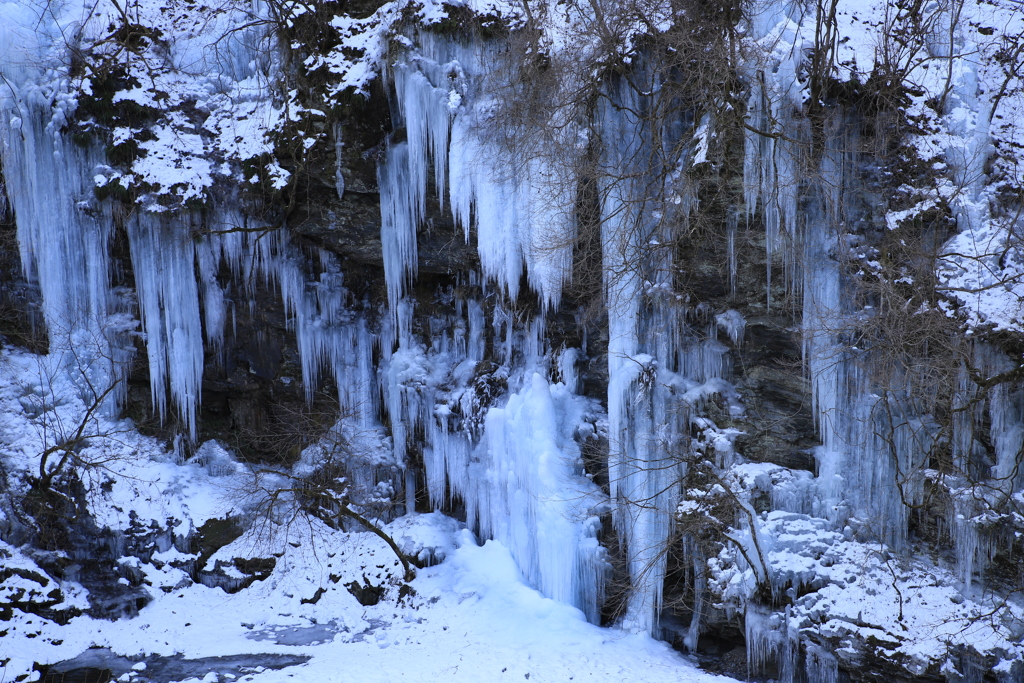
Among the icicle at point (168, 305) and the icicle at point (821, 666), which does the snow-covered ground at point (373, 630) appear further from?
the icicle at point (168, 305)

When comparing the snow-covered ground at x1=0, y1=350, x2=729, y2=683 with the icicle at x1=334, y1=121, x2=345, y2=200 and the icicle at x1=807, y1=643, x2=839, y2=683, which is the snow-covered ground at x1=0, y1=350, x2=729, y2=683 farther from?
the icicle at x1=334, y1=121, x2=345, y2=200

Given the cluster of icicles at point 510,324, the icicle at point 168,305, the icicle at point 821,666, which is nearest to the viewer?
the icicle at point 821,666

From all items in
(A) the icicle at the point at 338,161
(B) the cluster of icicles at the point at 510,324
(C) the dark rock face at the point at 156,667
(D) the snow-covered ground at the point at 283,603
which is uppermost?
(A) the icicle at the point at 338,161

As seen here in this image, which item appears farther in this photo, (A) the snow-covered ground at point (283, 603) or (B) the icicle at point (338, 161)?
(B) the icicle at point (338, 161)

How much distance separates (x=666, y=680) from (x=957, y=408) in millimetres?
3972

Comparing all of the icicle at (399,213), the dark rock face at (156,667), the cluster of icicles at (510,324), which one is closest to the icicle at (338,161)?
the cluster of icicles at (510,324)

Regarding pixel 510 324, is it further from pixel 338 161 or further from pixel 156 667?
pixel 156 667

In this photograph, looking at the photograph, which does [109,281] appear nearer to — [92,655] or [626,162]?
[92,655]

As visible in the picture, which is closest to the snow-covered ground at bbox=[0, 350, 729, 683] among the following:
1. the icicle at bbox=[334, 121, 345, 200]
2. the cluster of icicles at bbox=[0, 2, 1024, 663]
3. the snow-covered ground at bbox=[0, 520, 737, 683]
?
the snow-covered ground at bbox=[0, 520, 737, 683]

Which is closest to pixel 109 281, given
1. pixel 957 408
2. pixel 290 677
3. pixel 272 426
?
pixel 272 426

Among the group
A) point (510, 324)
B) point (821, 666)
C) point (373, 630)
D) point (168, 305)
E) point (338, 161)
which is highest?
point (338, 161)

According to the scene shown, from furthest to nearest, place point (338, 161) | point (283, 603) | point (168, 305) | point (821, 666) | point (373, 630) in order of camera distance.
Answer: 1. point (168, 305)
2. point (338, 161)
3. point (283, 603)
4. point (373, 630)
5. point (821, 666)

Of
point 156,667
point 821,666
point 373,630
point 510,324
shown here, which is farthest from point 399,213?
point 821,666

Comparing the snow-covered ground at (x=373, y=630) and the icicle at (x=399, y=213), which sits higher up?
the icicle at (x=399, y=213)
